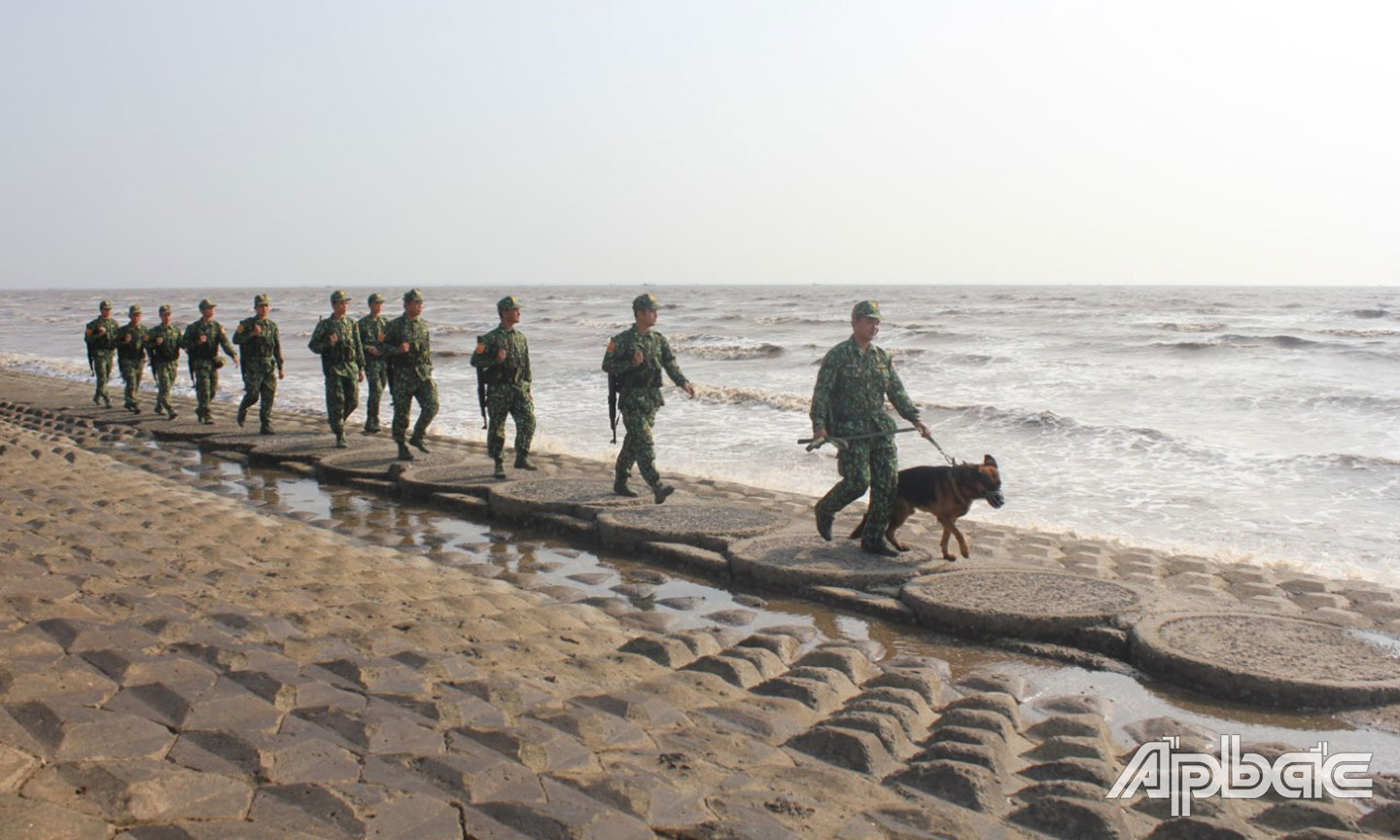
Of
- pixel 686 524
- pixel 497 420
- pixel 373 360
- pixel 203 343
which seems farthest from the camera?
pixel 203 343

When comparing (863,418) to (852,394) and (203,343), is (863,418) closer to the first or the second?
(852,394)

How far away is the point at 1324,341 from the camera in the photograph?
34.9 metres

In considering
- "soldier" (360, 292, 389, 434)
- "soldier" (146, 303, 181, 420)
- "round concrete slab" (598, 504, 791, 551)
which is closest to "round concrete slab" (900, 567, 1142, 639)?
"round concrete slab" (598, 504, 791, 551)

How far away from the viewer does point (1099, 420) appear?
1789 cm

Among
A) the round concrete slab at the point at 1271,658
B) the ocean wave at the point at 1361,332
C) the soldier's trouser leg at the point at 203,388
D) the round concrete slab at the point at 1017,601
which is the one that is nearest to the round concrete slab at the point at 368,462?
the soldier's trouser leg at the point at 203,388

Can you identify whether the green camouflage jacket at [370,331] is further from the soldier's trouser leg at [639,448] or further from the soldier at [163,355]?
the soldier's trouser leg at [639,448]

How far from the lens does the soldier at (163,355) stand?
1585 cm

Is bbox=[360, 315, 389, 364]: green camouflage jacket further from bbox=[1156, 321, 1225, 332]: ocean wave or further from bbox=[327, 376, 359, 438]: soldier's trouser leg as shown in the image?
bbox=[1156, 321, 1225, 332]: ocean wave

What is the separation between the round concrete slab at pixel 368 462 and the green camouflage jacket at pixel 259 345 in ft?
6.74

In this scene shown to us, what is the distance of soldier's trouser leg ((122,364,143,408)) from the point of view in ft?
53.7

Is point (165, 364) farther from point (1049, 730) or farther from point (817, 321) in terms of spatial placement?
point (817, 321)

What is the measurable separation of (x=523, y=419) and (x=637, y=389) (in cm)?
179

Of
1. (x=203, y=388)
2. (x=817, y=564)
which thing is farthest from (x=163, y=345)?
(x=817, y=564)

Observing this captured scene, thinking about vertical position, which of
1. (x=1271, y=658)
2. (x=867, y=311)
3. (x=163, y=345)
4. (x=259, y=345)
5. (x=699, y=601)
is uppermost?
(x=867, y=311)
